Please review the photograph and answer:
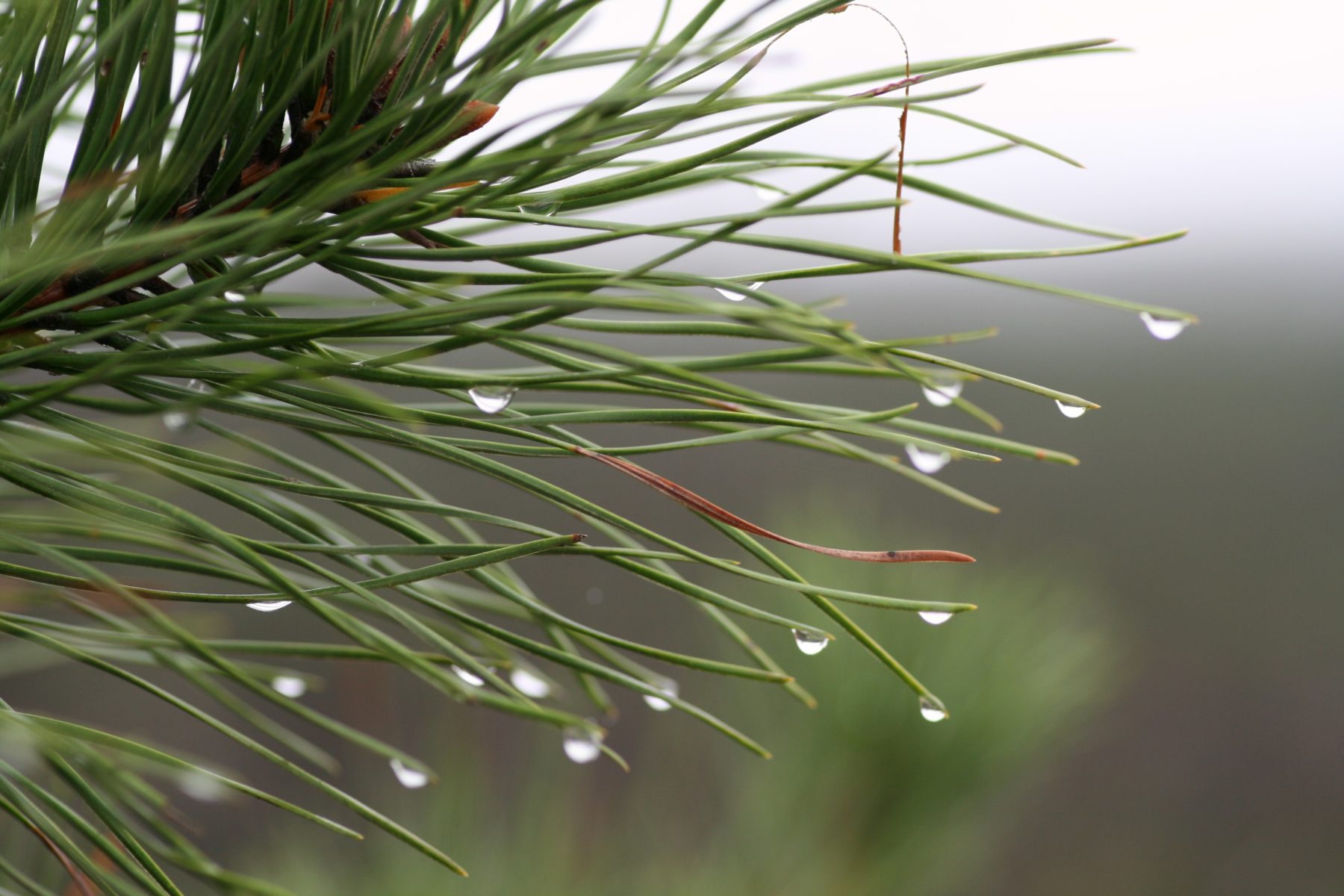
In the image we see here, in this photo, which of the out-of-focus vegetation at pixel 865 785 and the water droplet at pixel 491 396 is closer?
the water droplet at pixel 491 396

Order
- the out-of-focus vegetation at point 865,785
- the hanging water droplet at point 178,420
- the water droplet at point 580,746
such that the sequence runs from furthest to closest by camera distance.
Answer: the out-of-focus vegetation at point 865,785, the water droplet at point 580,746, the hanging water droplet at point 178,420

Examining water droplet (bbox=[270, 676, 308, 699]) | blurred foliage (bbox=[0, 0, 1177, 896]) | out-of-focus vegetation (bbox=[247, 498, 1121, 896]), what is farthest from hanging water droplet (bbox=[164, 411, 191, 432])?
out-of-focus vegetation (bbox=[247, 498, 1121, 896])

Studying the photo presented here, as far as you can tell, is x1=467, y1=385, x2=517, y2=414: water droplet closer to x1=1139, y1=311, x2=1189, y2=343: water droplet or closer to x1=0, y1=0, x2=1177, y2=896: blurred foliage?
x1=0, y1=0, x2=1177, y2=896: blurred foliage

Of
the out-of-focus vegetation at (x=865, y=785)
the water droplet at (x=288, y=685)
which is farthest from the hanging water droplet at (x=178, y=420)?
the out-of-focus vegetation at (x=865, y=785)

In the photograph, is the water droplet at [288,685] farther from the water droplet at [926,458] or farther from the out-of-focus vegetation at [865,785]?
the out-of-focus vegetation at [865,785]

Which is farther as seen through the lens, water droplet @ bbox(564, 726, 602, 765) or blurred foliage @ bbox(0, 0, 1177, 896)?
water droplet @ bbox(564, 726, 602, 765)

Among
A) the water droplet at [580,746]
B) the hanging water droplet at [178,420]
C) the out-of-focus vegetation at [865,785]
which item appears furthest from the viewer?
the out-of-focus vegetation at [865,785]
